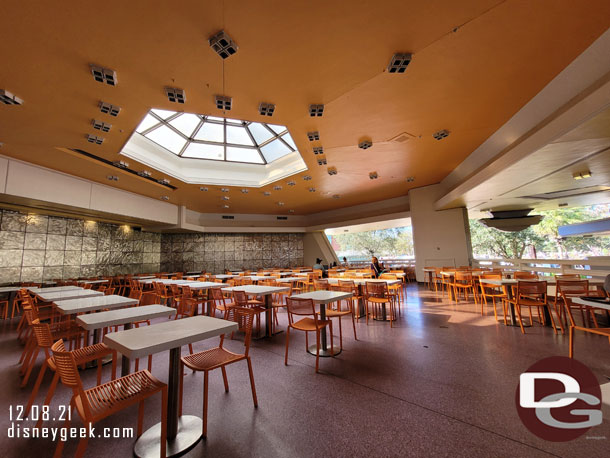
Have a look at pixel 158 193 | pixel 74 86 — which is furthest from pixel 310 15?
pixel 158 193

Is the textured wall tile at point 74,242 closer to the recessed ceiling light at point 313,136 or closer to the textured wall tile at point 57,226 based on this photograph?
the textured wall tile at point 57,226

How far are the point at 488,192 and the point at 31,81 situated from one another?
11.0 m

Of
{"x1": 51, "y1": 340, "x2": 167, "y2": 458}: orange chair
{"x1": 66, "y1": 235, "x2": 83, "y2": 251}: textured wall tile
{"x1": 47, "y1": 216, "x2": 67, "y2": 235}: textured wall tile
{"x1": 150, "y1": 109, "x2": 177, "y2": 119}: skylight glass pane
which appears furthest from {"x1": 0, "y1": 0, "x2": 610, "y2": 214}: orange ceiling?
{"x1": 66, "y1": 235, "x2": 83, "y2": 251}: textured wall tile

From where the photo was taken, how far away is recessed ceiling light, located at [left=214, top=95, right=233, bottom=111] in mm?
4363

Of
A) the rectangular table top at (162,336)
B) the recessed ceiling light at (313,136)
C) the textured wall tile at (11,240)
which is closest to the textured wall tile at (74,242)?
the textured wall tile at (11,240)

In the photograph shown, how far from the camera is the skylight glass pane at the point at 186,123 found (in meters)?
7.35

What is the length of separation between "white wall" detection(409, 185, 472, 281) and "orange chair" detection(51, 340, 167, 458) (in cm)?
1125

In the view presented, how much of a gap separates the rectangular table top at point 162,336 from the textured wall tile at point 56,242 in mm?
10687

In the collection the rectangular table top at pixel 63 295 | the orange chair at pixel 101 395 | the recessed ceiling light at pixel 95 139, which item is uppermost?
the recessed ceiling light at pixel 95 139

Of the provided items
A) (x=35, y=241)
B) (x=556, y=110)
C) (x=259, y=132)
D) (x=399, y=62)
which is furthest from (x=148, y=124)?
(x=556, y=110)

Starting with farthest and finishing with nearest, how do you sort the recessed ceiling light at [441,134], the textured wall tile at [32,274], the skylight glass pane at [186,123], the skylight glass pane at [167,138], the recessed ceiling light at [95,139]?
1. the textured wall tile at [32,274]
2. the skylight glass pane at [167,138]
3. the skylight glass pane at [186,123]
4. the recessed ceiling light at [441,134]
5. the recessed ceiling light at [95,139]

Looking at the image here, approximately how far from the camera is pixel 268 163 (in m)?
10.0

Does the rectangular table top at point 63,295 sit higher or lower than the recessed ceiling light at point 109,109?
lower

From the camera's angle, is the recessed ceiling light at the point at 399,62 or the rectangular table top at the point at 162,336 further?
the recessed ceiling light at the point at 399,62
